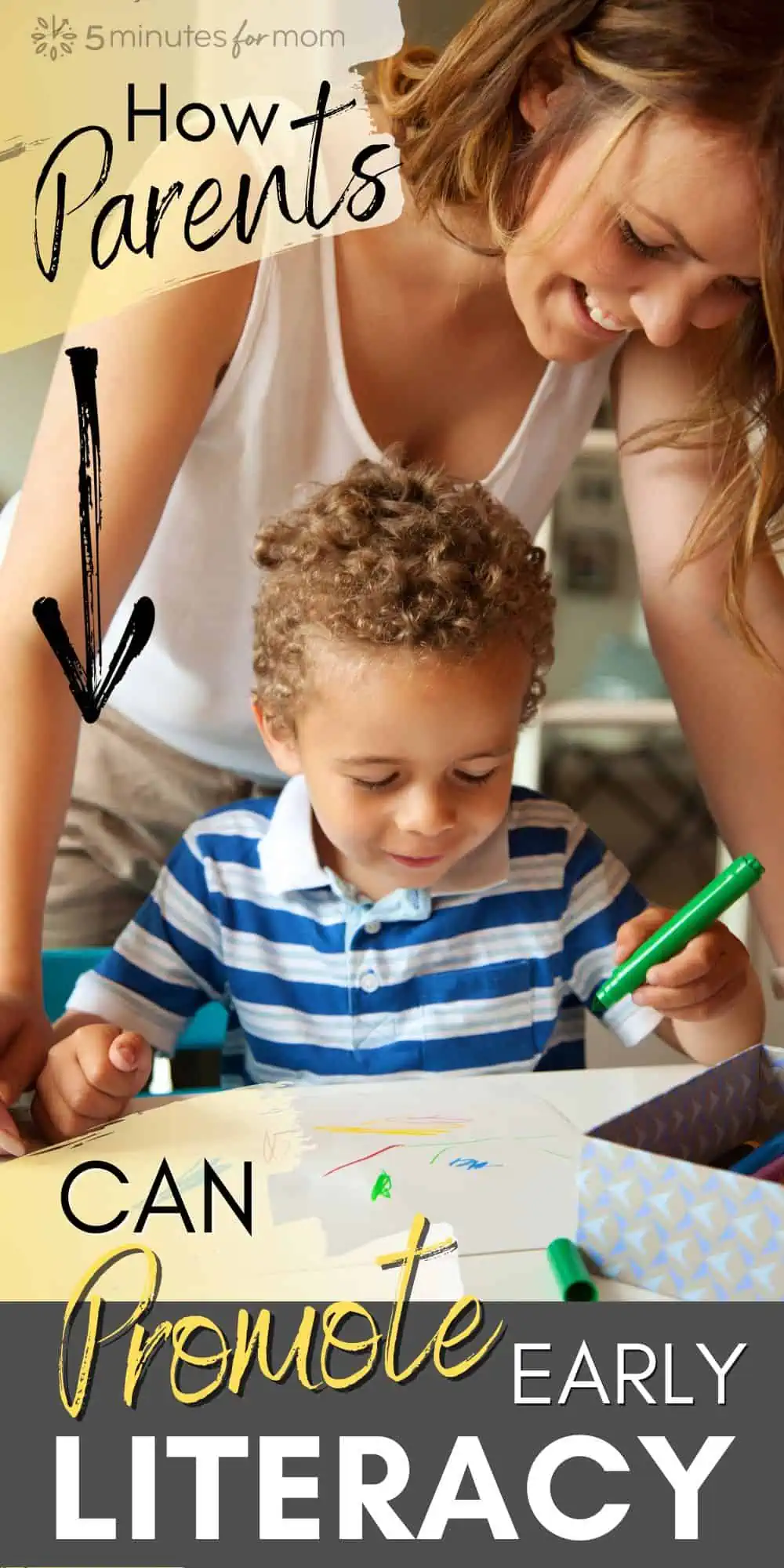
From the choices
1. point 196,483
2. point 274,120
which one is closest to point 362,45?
point 274,120

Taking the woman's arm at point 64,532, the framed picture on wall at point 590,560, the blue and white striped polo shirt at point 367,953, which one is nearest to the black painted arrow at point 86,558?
the woman's arm at point 64,532

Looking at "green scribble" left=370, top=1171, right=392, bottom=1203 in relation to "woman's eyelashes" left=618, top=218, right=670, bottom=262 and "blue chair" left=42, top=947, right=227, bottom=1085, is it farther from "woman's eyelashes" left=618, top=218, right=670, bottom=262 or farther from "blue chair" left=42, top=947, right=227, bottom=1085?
"woman's eyelashes" left=618, top=218, right=670, bottom=262

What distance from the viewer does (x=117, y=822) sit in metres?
0.59

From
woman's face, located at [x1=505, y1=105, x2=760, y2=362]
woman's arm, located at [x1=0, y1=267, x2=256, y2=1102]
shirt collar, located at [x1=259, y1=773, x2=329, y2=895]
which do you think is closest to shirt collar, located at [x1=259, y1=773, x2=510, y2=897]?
shirt collar, located at [x1=259, y1=773, x2=329, y2=895]

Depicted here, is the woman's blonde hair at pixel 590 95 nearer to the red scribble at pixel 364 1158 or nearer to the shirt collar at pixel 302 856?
the shirt collar at pixel 302 856

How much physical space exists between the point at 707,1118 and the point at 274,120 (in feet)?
1.26

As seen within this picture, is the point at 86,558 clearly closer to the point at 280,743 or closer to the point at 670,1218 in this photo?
the point at 280,743

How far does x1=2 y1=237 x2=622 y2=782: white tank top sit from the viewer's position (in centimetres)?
55

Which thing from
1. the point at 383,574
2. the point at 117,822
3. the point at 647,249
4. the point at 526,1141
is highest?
the point at 647,249

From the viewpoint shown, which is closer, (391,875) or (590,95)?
(590,95)

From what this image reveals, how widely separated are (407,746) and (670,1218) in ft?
0.73

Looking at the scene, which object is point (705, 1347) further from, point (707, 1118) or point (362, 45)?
point (362, 45)

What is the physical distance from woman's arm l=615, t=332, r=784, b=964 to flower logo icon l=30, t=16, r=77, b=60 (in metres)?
0.25

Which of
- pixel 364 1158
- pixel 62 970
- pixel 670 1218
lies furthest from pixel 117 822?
pixel 670 1218
